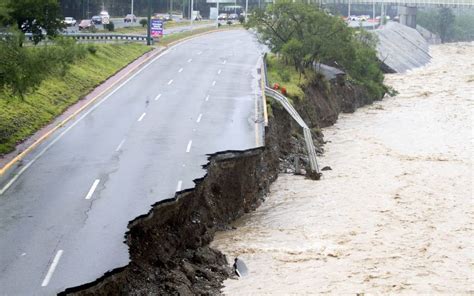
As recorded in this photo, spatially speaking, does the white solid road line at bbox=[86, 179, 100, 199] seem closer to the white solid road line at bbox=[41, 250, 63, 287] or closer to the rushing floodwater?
the rushing floodwater

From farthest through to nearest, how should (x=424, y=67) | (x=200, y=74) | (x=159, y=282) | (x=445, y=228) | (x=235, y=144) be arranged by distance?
(x=424, y=67)
(x=200, y=74)
(x=235, y=144)
(x=445, y=228)
(x=159, y=282)

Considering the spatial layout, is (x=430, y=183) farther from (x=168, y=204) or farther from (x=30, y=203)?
(x=30, y=203)

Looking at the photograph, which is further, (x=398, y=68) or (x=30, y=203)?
(x=398, y=68)

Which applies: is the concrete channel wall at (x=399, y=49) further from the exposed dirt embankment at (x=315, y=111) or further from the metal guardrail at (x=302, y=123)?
the metal guardrail at (x=302, y=123)

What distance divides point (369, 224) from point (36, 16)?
1550cm

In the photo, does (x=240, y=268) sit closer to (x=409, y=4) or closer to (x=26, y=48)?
(x=26, y=48)

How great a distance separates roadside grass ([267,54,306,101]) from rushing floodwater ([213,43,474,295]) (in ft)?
10.8

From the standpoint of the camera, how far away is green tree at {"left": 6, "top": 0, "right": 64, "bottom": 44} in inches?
1188

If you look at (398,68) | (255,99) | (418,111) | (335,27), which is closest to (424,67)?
(398,68)

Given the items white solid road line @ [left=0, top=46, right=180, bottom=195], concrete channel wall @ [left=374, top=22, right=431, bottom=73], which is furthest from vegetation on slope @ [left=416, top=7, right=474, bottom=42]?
white solid road line @ [left=0, top=46, right=180, bottom=195]

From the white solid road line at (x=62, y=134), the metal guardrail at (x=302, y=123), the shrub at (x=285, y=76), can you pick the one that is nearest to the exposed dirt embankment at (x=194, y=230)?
the metal guardrail at (x=302, y=123)

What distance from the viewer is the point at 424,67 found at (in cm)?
9462

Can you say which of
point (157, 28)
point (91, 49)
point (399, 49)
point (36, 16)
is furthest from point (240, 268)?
point (399, 49)

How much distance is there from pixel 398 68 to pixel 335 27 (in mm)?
38921
